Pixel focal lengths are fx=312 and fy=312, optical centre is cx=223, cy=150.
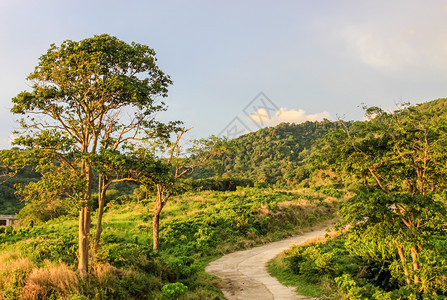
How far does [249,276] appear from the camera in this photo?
1219 centimetres

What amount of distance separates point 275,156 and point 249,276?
7867 centimetres

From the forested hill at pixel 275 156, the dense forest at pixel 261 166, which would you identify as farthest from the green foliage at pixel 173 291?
the forested hill at pixel 275 156

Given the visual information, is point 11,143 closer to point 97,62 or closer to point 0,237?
point 97,62

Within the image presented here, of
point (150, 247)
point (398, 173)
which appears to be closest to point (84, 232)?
point (150, 247)

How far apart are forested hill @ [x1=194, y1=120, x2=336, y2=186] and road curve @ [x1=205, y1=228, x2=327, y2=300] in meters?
49.6

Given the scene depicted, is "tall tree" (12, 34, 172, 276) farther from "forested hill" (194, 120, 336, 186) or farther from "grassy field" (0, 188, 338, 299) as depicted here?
"forested hill" (194, 120, 336, 186)

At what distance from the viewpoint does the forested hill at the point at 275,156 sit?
241ft

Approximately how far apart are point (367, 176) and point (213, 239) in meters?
11.1

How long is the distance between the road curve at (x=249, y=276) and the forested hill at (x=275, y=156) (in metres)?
49.6

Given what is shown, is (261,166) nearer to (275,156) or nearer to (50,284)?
(275,156)

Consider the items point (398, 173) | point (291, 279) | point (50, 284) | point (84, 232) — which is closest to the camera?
point (50, 284)

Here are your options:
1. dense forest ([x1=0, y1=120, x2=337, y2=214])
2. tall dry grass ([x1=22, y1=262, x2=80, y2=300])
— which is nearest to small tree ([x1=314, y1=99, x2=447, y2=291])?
tall dry grass ([x1=22, y1=262, x2=80, y2=300])

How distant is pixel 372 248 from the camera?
11336 millimetres

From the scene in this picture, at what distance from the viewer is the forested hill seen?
241ft
